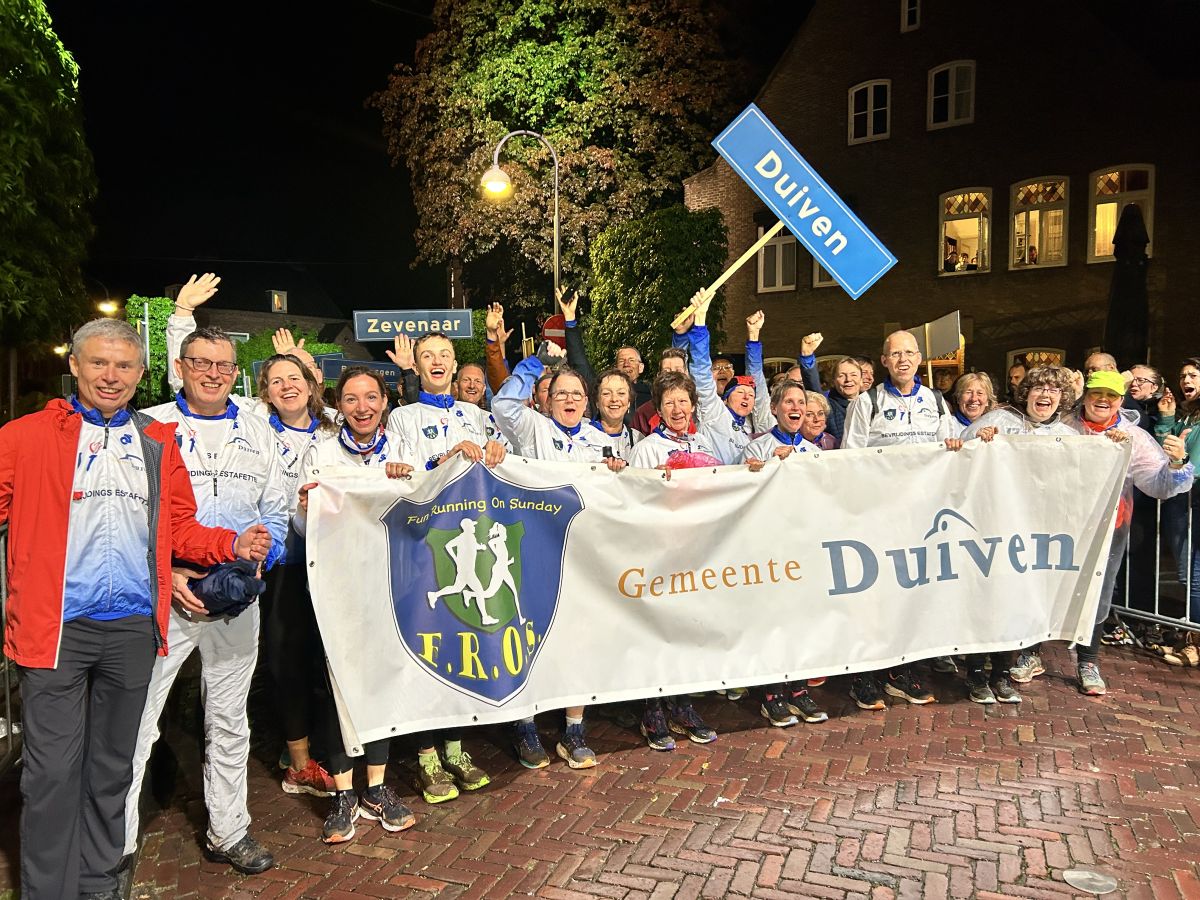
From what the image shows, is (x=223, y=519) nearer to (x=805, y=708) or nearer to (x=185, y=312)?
(x=185, y=312)

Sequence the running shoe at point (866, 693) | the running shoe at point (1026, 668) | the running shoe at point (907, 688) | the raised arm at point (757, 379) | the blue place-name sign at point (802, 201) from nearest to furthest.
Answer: the running shoe at point (866, 693)
the running shoe at point (907, 688)
the running shoe at point (1026, 668)
the blue place-name sign at point (802, 201)
the raised arm at point (757, 379)

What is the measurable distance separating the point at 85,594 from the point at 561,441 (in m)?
2.55

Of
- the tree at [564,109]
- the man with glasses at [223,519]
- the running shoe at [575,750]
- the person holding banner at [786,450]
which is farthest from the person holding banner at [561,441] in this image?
the tree at [564,109]

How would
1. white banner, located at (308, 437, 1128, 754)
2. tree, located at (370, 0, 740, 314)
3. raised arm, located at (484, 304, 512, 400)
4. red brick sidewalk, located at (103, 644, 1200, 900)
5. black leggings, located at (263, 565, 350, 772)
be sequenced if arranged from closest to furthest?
red brick sidewalk, located at (103, 644, 1200, 900) → white banner, located at (308, 437, 1128, 754) → black leggings, located at (263, 565, 350, 772) → raised arm, located at (484, 304, 512, 400) → tree, located at (370, 0, 740, 314)

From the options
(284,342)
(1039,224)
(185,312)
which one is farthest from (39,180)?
(1039,224)

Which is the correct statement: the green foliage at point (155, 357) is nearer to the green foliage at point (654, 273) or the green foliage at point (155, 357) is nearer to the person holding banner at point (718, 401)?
the green foliage at point (654, 273)

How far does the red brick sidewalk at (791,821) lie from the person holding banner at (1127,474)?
0.52m

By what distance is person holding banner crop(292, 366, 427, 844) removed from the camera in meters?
4.10

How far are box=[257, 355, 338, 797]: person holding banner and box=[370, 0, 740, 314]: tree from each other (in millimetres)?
21405

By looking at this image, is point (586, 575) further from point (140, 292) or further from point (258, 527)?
point (140, 292)

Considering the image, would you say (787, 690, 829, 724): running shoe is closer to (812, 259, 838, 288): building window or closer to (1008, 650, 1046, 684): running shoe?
(1008, 650, 1046, 684): running shoe

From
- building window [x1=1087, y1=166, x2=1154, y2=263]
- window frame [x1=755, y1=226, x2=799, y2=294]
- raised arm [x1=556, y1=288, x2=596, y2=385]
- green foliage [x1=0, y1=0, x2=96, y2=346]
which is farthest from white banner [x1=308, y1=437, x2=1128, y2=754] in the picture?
window frame [x1=755, y1=226, x2=799, y2=294]

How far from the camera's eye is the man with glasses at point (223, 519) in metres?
3.77

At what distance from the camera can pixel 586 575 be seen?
4.65m
